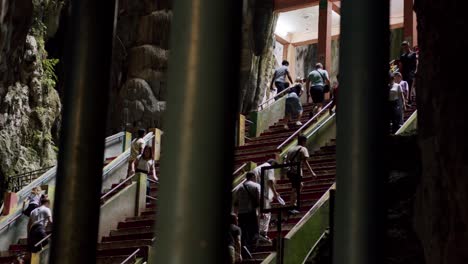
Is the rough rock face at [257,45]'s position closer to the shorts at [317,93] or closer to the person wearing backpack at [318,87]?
the person wearing backpack at [318,87]

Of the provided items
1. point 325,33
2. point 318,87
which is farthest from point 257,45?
point 318,87

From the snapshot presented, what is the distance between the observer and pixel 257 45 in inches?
1300

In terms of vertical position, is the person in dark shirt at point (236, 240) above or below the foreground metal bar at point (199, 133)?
below

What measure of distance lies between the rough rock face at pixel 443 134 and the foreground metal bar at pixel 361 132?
75.2 inches

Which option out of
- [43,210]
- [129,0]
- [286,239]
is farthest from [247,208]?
[129,0]

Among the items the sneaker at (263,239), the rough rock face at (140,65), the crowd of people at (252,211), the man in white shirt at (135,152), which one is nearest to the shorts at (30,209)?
the man in white shirt at (135,152)

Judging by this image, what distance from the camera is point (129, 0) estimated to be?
31016 mm

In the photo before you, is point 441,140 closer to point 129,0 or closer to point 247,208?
point 247,208

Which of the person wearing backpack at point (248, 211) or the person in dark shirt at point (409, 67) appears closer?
the person wearing backpack at point (248, 211)

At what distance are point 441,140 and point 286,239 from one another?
3.38 metres

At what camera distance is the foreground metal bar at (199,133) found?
14.4 ft

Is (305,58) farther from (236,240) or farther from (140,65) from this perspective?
(236,240)

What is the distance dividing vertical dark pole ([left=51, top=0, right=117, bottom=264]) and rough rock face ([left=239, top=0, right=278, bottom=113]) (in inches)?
1025

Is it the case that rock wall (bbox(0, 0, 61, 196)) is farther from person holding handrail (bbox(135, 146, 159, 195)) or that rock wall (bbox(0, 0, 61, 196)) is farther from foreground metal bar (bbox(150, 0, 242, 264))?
foreground metal bar (bbox(150, 0, 242, 264))
